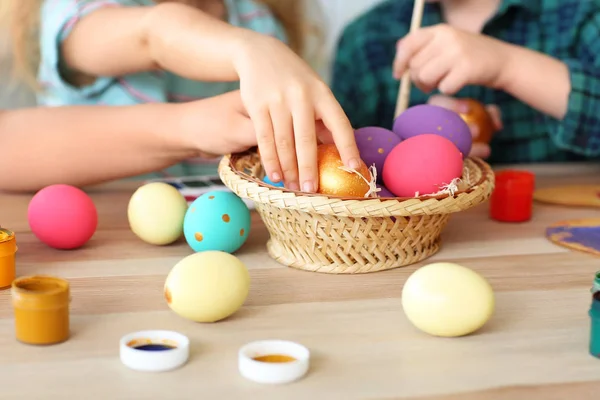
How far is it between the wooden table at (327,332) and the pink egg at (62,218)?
0.02 meters

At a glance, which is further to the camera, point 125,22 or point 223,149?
point 125,22

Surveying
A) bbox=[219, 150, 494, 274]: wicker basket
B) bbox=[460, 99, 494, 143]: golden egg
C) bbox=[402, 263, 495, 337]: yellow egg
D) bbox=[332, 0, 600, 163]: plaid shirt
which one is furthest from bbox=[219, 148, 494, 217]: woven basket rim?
bbox=[332, 0, 600, 163]: plaid shirt

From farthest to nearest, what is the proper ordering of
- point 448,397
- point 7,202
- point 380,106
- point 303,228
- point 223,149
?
1. point 380,106
2. point 7,202
3. point 223,149
4. point 303,228
5. point 448,397

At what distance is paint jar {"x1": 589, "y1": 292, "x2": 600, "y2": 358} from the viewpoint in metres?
0.55

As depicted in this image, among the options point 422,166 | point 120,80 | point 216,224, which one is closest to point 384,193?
point 422,166

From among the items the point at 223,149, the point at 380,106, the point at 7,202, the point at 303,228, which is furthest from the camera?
the point at 380,106

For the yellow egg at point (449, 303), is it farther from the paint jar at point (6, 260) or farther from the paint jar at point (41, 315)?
the paint jar at point (6, 260)

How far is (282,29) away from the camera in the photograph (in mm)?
1572

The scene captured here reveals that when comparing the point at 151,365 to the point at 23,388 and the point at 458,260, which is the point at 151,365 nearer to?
the point at 23,388

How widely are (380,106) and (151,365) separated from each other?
1211 millimetres

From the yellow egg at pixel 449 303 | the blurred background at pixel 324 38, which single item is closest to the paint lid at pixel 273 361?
the yellow egg at pixel 449 303

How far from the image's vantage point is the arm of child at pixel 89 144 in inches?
38.2

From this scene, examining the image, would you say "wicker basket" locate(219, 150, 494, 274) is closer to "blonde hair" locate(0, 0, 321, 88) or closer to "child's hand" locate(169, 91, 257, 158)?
"child's hand" locate(169, 91, 257, 158)

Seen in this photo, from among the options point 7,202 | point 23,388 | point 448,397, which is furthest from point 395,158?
point 7,202
